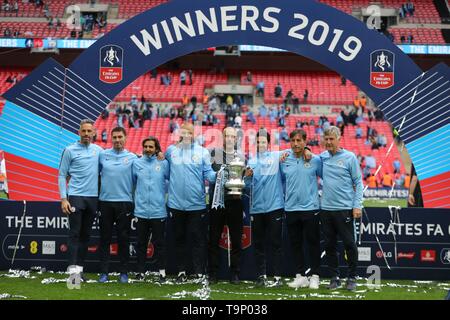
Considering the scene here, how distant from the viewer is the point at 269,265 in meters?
10.1

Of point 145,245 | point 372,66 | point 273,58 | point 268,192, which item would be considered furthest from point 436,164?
point 273,58

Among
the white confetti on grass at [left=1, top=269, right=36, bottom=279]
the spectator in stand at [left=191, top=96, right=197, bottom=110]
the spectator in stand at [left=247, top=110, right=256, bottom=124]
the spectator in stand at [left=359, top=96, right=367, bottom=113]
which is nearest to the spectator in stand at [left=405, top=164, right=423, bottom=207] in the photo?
the white confetti on grass at [left=1, top=269, right=36, bottom=279]

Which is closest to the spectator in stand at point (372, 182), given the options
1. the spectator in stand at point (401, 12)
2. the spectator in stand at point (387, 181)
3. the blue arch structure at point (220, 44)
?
the spectator in stand at point (387, 181)

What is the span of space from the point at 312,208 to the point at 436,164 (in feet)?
7.21

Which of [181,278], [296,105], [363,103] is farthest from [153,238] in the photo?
[363,103]

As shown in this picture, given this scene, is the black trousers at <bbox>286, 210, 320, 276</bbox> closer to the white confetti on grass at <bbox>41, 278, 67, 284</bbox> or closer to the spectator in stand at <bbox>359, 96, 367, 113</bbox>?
the white confetti on grass at <bbox>41, 278, 67, 284</bbox>

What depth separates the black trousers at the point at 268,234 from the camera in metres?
9.26

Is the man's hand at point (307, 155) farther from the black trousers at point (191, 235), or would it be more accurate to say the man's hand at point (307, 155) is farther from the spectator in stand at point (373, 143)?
the spectator in stand at point (373, 143)

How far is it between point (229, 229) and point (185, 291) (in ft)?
4.07

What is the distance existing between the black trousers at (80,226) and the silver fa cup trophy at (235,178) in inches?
66.2

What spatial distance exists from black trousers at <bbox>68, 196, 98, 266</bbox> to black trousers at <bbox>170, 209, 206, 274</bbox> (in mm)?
1018

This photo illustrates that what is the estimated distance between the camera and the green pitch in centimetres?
806

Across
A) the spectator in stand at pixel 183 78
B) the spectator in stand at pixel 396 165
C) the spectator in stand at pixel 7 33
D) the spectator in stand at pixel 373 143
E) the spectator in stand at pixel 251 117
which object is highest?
the spectator in stand at pixel 7 33
